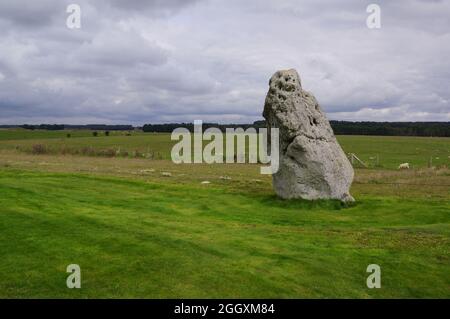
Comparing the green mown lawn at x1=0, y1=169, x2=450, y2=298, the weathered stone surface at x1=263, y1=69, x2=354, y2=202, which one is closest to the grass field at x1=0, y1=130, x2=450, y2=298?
the green mown lawn at x1=0, y1=169, x2=450, y2=298

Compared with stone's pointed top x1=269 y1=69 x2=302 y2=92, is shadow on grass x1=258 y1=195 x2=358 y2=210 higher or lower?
lower

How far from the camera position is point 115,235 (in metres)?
14.5

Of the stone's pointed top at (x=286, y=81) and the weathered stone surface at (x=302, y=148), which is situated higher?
the stone's pointed top at (x=286, y=81)

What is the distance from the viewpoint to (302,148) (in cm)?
2420

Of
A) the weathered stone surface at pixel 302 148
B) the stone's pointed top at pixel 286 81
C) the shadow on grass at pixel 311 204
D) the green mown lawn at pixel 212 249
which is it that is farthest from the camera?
the stone's pointed top at pixel 286 81

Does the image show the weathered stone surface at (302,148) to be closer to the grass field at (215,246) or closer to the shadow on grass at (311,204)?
the shadow on grass at (311,204)

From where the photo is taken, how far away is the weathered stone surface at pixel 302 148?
24.1 m

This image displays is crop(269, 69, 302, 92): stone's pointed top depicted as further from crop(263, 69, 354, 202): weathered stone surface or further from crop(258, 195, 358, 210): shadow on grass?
crop(258, 195, 358, 210): shadow on grass

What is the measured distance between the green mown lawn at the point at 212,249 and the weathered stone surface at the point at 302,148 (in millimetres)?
1791

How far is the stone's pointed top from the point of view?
25.1 m

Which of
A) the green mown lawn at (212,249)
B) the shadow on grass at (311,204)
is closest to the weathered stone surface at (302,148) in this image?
the shadow on grass at (311,204)

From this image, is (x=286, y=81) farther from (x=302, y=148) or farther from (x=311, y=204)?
(x=311, y=204)
